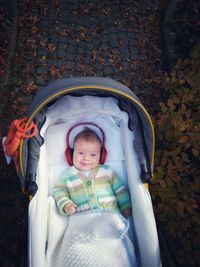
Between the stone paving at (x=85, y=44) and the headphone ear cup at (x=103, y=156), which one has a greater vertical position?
the stone paving at (x=85, y=44)

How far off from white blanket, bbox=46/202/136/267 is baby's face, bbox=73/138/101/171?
1.54ft

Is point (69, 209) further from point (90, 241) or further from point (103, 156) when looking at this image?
point (103, 156)

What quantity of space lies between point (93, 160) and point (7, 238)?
3.77 ft

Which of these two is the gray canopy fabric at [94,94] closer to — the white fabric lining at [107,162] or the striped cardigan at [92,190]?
the white fabric lining at [107,162]

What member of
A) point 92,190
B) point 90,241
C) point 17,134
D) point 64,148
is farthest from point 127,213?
point 17,134

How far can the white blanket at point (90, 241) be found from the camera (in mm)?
2381

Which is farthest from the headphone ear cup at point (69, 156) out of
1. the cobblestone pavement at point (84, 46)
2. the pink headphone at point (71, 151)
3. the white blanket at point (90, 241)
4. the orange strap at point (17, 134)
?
the cobblestone pavement at point (84, 46)

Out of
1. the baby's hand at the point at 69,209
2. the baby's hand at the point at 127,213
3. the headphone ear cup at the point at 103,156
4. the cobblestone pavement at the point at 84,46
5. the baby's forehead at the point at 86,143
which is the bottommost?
the baby's hand at the point at 127,213

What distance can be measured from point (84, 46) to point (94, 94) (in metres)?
2.20

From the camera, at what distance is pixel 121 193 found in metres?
2.89

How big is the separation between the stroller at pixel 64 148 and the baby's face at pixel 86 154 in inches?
6.3

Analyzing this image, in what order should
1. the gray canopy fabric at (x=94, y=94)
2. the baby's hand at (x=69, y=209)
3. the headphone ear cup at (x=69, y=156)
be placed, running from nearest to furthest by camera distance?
the gray canopy fabric at (x=94, y=94)
the baby's hand at (x=69, y=209)
the headphone ear cup at (x=69, y=156)

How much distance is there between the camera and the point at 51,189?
116 inches

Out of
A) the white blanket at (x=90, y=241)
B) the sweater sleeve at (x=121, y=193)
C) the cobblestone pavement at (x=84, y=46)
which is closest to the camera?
the white blanket at (x=90, y=241)
